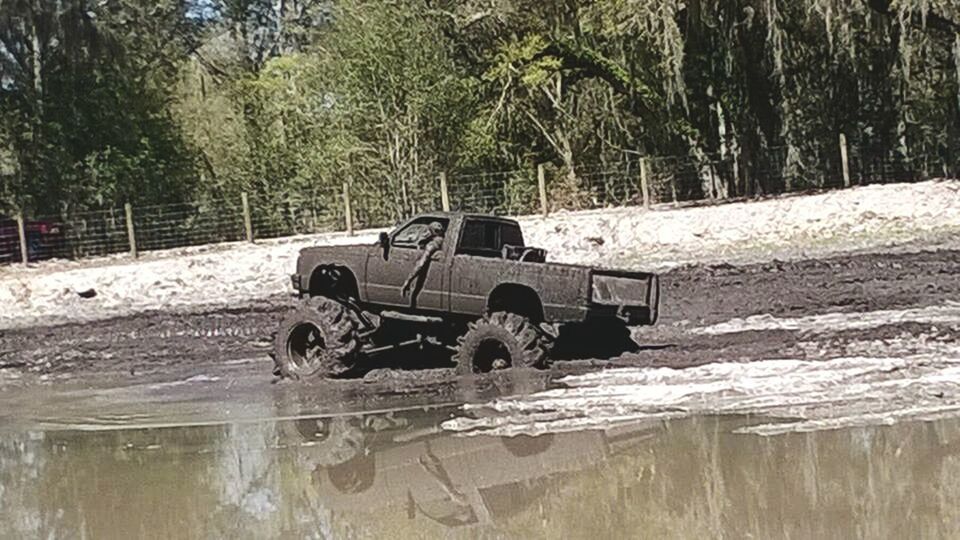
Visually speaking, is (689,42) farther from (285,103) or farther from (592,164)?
(285,103)

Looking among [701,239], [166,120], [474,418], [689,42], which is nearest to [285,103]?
[166,120]

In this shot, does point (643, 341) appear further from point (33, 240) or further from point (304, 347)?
point (33, 240)

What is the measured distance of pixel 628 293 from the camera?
44.2ft

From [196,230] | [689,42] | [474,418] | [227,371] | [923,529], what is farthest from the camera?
[196,230]

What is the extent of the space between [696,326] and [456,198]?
17965mm

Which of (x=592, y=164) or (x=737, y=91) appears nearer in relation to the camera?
(x=737, y=91)

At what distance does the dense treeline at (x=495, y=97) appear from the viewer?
1288 inches

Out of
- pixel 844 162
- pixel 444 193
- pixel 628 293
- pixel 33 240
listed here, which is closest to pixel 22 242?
pixel 33 240

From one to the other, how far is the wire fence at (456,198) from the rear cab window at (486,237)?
17.3 meters

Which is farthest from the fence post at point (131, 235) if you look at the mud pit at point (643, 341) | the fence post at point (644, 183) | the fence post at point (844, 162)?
the fence post at point (844, 162)

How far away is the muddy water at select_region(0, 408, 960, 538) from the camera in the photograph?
695cm

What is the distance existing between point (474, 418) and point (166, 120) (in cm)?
3468

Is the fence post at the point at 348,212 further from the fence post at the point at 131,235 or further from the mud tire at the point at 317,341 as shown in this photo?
the mud tire at the point at 317,341

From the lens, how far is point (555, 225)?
27547mm
